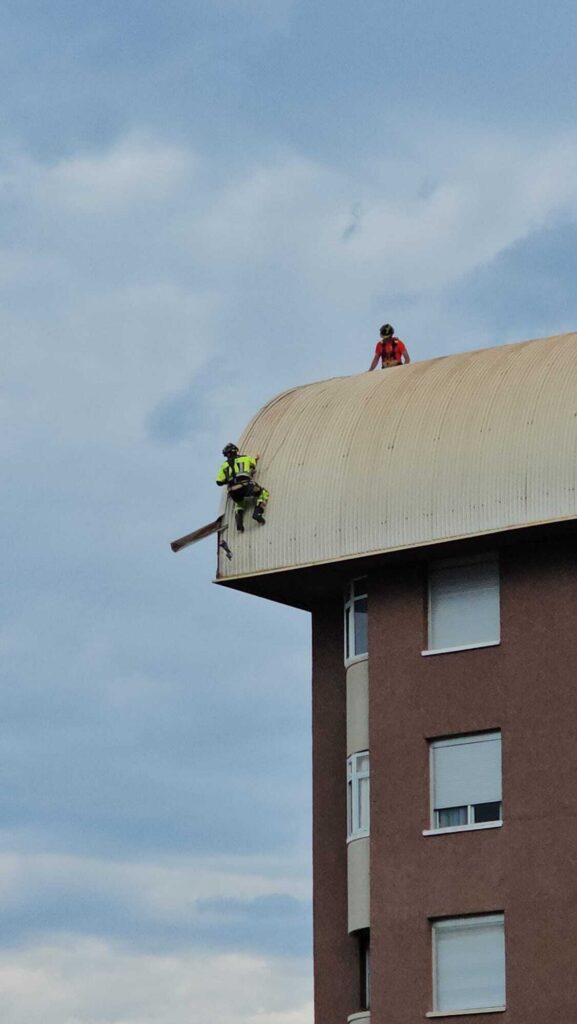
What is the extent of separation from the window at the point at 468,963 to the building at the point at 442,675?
0.15ft

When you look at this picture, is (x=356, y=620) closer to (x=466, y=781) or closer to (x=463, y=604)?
(x=463, y=604)

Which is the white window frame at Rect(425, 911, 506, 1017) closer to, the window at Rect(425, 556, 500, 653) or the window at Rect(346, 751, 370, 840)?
the window at Rect(346, 751, 370, 840)

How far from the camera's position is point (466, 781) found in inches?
2105

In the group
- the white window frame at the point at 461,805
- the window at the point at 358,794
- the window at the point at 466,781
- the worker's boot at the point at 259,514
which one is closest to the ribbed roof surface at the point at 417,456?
the worker's boot at the point at 259,514

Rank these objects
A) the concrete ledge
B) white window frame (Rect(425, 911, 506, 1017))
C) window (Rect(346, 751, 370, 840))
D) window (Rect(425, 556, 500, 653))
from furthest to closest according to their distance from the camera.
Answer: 1. window (Rect(346, 751, 370, 840))
2. window (Rect(425, 556, 500, 653))
3. white window frame (Rect(425, 911, 506, 1017))
4. the concrete ledge

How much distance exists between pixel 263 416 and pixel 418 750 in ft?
Answer: 30.9

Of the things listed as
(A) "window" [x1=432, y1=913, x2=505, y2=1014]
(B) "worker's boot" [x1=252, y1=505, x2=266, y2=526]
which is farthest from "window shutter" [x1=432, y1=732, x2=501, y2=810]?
(B) "worker's boot" [x1=252, y1=505, x2=266, y2=526]

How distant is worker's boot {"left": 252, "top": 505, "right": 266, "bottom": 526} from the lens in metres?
56.8

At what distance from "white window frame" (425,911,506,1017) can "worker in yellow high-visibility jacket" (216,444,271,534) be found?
1017 cm

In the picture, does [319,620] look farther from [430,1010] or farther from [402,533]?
[430,1010]

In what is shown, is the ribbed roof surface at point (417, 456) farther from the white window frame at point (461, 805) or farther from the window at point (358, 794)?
the window at point (358, 794)

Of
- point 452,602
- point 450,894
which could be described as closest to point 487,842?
point 450,894

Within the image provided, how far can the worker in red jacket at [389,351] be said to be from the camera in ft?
199

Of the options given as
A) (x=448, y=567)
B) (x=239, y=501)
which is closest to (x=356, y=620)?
(x=448, y=567)
